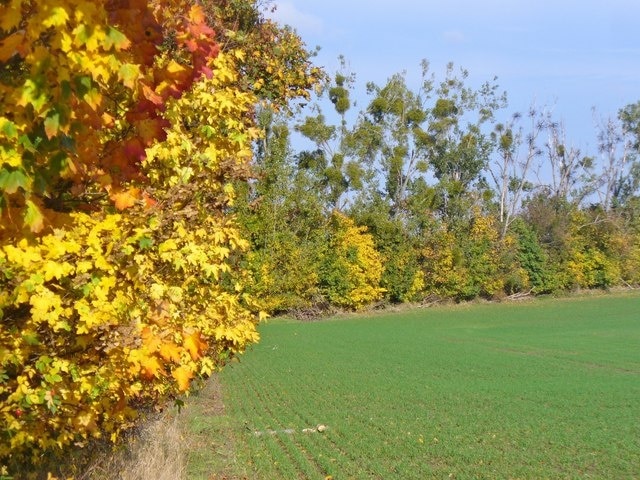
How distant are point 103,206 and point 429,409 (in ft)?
52.5

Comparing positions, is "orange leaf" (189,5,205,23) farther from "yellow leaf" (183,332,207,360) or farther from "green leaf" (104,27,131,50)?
"yellow leaf" (183,332,207,360)

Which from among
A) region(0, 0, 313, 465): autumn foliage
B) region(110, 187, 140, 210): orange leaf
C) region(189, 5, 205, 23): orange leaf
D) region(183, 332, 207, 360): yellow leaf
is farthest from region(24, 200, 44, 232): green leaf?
region(183, 332, 207, 360): yellow leaf

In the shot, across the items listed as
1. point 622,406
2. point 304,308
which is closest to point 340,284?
point 304,308

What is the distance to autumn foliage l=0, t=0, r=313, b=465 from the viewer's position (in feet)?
8.73

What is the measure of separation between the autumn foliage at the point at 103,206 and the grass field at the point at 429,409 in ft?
14.8

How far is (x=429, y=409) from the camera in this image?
746 inches

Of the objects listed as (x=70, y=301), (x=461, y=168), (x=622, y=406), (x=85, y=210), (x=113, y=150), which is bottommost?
(x=622, y=406)

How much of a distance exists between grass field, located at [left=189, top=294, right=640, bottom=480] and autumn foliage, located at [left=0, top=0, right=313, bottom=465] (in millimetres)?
4502

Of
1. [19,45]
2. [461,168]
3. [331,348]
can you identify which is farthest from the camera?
[461,168]

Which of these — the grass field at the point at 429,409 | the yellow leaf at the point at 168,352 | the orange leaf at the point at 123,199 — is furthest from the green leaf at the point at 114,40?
the grass field at the point at 429,409

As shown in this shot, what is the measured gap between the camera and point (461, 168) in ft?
235

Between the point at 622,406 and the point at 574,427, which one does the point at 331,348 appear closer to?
the point at 622,406

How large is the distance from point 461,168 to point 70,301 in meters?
69.1

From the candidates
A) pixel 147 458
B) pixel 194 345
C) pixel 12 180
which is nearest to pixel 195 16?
pixel 12 180
